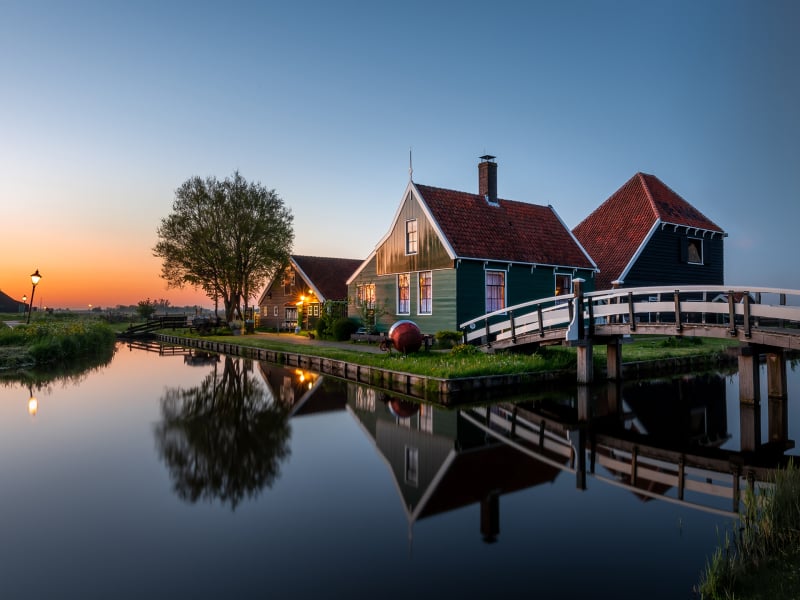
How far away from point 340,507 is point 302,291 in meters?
34.1

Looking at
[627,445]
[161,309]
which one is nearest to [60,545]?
[627,445]

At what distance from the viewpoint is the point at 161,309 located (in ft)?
275

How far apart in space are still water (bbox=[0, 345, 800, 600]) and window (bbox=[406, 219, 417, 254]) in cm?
1224

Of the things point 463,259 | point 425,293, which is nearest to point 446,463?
point 463,259

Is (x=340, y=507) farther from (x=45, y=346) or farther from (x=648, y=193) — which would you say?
(x=648, y=193)

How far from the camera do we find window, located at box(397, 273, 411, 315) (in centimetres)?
2527

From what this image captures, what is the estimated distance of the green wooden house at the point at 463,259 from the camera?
23.0 m

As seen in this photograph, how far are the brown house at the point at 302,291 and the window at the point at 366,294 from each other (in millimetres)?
8152

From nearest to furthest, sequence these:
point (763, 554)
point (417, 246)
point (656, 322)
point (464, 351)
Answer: point (763, 554), point (656, 322), point (464, 351), point (417, 246)

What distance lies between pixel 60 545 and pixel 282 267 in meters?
38.6

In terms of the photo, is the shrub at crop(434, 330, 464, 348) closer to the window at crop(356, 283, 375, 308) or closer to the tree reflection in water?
the window at crop(356, 283, 375, 308)

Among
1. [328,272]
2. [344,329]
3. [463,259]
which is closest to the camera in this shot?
[463,259]

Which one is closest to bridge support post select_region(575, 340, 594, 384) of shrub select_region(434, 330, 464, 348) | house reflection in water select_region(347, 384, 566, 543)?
house reflection in water select_region(347, 384, 566, 543)

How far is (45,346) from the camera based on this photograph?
2392 cm
